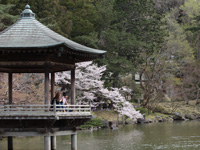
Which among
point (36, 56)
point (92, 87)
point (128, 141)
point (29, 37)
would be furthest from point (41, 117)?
point (92, 87)

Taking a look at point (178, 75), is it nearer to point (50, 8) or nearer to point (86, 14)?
point (86, 14)

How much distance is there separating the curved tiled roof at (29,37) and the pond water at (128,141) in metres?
5.88

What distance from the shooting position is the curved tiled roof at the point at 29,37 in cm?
1172

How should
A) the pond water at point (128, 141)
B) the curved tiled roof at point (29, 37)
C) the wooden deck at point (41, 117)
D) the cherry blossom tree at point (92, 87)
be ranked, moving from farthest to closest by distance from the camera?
A: the cherry blossom tree at point (92, 87) < the pond water at point (128, 141) < the curved tiled roof at point (29, 37) < the wooden deck at point (41, 117)

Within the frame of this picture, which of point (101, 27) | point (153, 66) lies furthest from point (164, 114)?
point (101, 27)

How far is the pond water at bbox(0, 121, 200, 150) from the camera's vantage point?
56.9 ft

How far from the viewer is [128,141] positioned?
19.5m

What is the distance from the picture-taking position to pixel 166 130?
24.6m

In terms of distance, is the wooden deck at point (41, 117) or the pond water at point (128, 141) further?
the pond water at point (128, 141)

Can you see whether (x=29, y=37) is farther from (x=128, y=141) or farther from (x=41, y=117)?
(x=128, y=141)

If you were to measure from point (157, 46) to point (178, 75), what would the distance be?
27.5 feet

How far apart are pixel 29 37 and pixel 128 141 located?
30.3ft

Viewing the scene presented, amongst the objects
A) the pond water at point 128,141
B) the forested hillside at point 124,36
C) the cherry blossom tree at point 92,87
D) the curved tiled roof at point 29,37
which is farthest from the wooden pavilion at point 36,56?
the cherry blossom tree at point 92,87

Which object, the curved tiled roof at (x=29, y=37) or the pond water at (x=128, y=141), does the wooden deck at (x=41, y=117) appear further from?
the pond water at (x=128, y=141)
